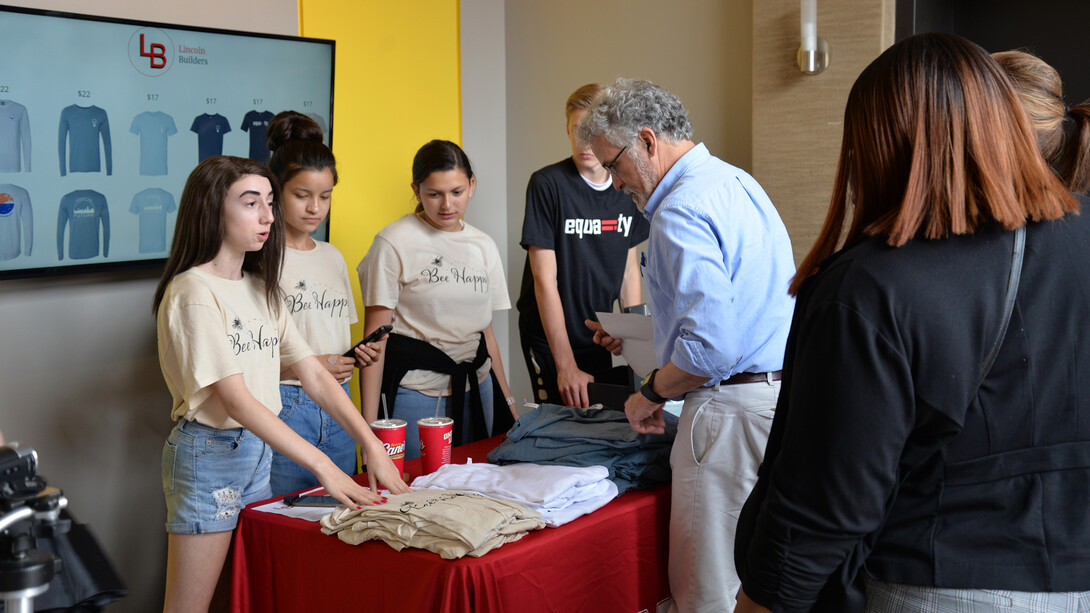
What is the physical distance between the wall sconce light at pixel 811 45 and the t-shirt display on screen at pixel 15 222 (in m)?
2.56

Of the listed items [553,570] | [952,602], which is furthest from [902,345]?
[553,570]

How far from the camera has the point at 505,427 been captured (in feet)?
9.91

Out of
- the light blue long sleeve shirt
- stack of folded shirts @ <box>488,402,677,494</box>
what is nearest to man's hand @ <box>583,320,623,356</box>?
stack of folded shirts @ <box>488,402,677,494</box>

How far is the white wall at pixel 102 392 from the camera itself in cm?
265

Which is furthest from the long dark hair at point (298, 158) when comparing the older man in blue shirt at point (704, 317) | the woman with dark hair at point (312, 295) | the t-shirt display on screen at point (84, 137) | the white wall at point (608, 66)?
the white wall at point (608, 66)

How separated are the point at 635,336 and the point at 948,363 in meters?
1.29

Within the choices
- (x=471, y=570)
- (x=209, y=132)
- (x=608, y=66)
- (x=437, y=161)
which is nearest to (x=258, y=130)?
(x=209, y=132)

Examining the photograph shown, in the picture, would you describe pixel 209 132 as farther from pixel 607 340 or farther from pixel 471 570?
pixel 471 570

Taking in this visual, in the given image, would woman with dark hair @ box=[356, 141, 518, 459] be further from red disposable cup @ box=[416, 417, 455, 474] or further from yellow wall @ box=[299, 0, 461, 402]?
yellow wall @ box=[299, 0, 461, 402]

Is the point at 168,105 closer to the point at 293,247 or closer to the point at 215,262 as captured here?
the point at 293,247

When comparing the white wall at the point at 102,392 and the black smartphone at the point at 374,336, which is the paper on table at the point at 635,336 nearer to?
the black smartphone at the point at 374,336

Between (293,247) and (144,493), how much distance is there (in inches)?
42.7

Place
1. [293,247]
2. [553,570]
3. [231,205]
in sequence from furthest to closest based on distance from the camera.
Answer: [293,247] → [231,205] → [553,570]

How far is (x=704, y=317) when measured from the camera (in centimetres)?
181
